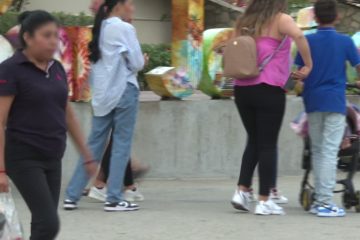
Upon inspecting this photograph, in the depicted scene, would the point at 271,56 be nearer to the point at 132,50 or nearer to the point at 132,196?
the point at 132,50

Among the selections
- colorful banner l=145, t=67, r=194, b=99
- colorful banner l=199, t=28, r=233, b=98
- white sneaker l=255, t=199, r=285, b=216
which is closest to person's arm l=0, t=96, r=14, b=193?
white sneaker l=255, t=199, r=285, b=216

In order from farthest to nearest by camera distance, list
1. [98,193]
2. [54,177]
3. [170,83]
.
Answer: [170,83] → [98,193] → [54,177]

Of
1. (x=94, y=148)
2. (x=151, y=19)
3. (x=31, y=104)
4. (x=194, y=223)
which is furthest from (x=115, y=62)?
(x=151, y=19)

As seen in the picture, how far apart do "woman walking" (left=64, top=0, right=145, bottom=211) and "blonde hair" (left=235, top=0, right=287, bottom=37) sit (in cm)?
89

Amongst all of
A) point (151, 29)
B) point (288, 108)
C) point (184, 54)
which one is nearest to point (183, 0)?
point (184, 54)

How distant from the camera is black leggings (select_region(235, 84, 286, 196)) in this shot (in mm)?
5855

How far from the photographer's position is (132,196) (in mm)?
6719

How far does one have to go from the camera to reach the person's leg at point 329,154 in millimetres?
5922

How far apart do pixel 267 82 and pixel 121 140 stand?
4.10 ft

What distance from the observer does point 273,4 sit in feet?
19.4

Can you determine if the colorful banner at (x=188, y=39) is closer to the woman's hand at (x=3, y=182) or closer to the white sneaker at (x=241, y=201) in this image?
the white sneaker at (x=241, y=201)

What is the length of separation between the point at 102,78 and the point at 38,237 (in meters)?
2.35

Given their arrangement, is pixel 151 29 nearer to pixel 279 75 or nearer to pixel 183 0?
pixel 183 0

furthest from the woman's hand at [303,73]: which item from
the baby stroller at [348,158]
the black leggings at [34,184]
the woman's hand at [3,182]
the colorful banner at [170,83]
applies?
the woman's hand at [3,182]
